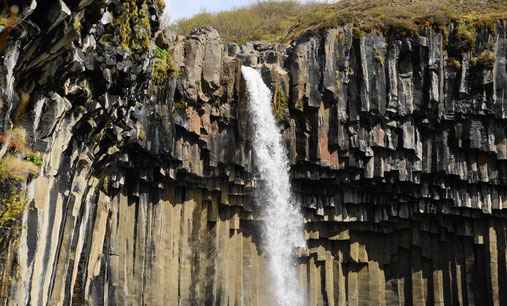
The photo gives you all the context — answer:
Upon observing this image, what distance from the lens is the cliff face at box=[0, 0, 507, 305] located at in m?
15.5

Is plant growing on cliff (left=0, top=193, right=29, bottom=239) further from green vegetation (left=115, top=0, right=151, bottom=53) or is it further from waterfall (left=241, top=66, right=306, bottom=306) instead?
waterfall (left=241, top=66, right=306, bottom=306)

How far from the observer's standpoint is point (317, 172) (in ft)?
63.7

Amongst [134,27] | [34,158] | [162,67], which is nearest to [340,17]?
[162,67]

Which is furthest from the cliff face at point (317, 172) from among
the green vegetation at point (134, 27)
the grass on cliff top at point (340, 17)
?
the grass on cliff top at point (340, 17)

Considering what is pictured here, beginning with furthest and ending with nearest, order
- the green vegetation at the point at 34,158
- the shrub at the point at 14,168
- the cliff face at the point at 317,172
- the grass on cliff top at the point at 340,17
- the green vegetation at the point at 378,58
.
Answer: the grass on cliff top at the point at 340,17
the green vegetation at the point at 378,58
the cliff face at the point at 317,172
the green vegetation at the point at 34,158
the shrub at the point at 14,168

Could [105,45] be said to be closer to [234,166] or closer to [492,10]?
[234,166]

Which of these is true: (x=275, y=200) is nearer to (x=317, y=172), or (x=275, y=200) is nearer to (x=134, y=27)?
(x=317, y=172)

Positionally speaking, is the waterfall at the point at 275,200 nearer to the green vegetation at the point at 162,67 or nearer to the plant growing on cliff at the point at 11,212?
the green vegetation at the point at 162,67

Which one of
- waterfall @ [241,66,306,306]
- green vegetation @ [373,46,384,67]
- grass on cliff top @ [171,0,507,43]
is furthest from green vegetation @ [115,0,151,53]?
green vegetation @ [373,46,384,67]

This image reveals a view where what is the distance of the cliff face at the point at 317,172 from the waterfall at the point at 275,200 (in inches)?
15.0

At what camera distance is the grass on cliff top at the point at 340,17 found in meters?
20.3

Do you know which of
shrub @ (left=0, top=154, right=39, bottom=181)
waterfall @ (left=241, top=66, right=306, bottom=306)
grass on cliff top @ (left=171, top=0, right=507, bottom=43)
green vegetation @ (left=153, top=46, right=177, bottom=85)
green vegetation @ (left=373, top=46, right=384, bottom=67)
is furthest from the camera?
grass on cliff top @ (left=171, top=0, right=507, bottom=43)

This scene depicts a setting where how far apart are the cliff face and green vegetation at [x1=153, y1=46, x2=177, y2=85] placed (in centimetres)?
7

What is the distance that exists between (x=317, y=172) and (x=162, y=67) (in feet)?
22.2
